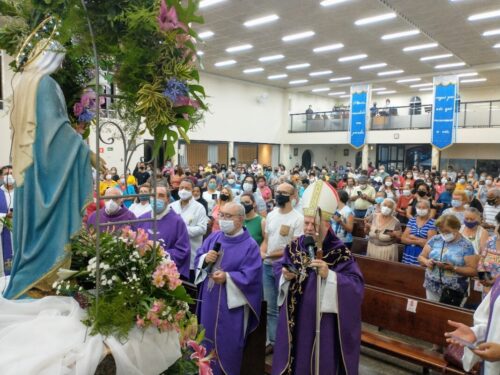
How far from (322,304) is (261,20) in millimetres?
12315

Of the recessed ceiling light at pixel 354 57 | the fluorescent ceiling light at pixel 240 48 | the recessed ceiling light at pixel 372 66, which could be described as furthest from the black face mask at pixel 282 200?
the recessed ceiling light at pixel 372 66

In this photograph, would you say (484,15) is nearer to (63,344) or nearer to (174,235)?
(174,235)

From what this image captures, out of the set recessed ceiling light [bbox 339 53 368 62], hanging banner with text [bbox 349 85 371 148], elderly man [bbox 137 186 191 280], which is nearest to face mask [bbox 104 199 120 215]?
elderly man [bbox 137 186 191 280]

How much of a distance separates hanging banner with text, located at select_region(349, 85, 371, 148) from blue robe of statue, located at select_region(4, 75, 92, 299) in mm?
21331

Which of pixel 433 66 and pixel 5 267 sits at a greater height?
pixel 433 66

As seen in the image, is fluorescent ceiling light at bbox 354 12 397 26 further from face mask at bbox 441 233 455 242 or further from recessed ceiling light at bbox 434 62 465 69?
face mask at bbox 441 233 455 242

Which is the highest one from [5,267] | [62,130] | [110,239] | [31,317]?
[62,130]

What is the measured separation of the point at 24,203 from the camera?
1915 millimetres

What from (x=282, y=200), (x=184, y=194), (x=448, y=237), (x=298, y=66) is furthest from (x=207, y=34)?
(x=448, y=237)

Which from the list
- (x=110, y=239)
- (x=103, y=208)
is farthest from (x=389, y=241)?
(x=110, y=239)

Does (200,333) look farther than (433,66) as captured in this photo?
No

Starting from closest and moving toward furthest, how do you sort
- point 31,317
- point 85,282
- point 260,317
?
point 31,317, point 85,282, point 260,317

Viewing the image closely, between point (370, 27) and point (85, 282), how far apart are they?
47.8ft

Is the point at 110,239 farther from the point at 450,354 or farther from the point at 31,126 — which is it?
the point at 450,354
